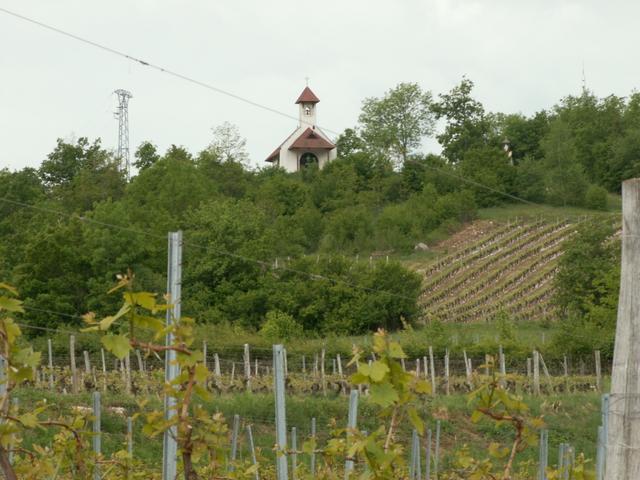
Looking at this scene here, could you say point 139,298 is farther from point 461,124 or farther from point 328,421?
point 461,124

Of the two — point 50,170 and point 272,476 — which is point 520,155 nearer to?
point 50,170

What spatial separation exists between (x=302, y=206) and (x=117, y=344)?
66895 mm

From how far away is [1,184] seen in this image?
61438mm

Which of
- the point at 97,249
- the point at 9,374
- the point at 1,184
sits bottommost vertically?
the point at 9,374

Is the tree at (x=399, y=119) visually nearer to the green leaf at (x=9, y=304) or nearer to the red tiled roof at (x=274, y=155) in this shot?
the red tiled roof at (x=274, y=155)

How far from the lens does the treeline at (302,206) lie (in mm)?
41219

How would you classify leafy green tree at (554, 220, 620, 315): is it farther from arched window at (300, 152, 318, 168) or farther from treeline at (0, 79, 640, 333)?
arched window at (300, 152, 318, 168)

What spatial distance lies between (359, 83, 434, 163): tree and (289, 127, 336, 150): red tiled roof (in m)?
3.61

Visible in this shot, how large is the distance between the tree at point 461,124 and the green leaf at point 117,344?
84.2 m

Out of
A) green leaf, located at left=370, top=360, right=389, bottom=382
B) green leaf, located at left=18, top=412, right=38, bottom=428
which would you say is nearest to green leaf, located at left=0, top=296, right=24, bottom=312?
green leaf, located at left=18, top=412, right=38, bottom=428

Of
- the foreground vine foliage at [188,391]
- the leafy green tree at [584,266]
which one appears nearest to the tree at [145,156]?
the leafy green tree at [584,266]

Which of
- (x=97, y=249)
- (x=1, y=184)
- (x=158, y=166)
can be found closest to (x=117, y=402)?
(x=97, y=249)

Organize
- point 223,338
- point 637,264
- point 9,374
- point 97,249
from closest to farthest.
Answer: point 9,374 < point 637,264 < point 223,338 < point 97,249

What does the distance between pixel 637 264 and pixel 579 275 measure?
41.7 meters
